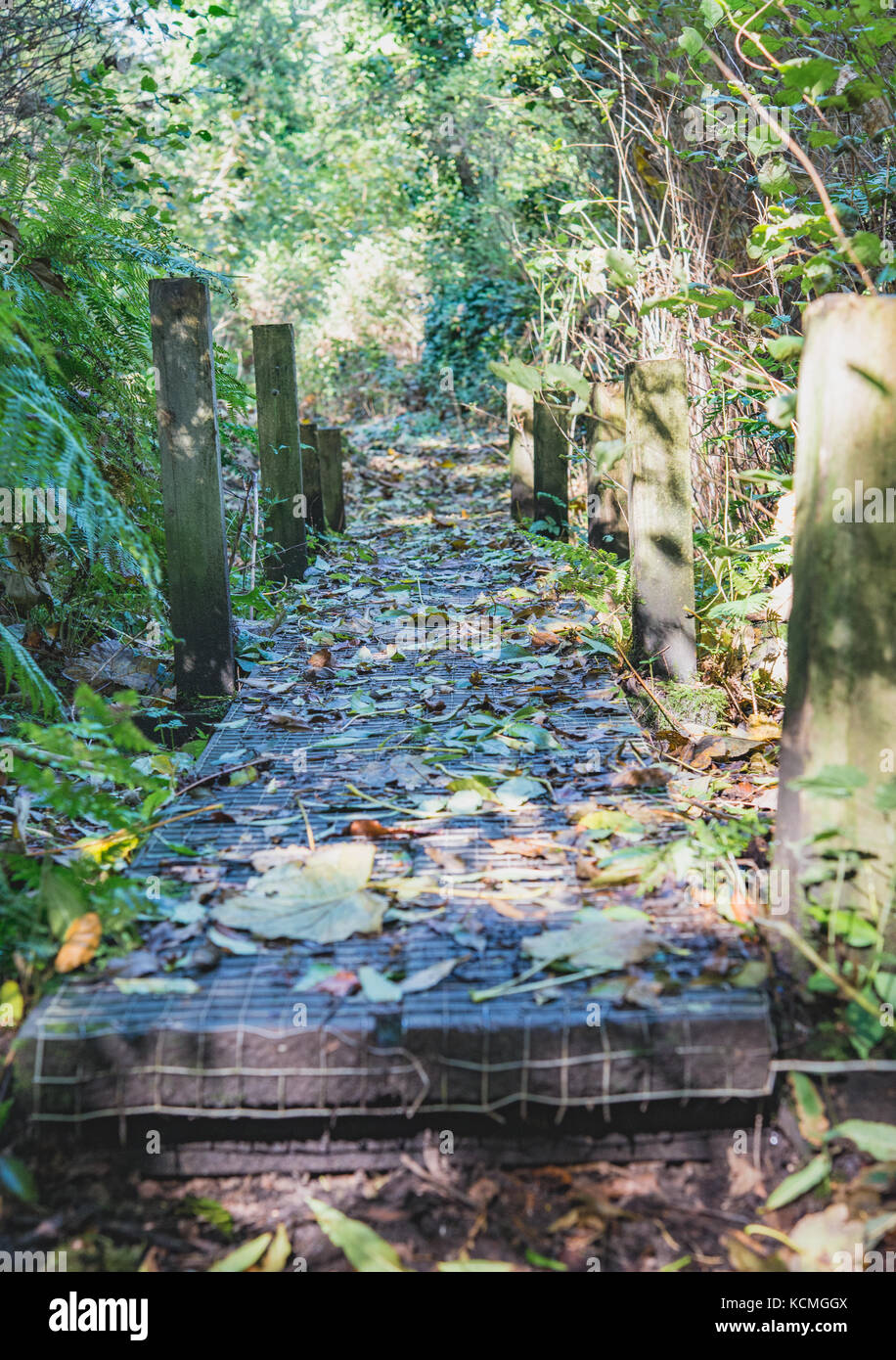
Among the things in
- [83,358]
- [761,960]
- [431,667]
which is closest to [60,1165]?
[761,960]

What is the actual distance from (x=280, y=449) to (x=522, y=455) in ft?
7.44

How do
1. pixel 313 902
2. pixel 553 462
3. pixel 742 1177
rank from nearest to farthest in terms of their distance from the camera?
1. pixel 742 1177
2. pixel 313 902
3. pixel 553 462

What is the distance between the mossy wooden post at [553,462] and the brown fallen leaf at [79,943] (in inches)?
194

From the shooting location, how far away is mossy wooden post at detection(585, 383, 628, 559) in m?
4.71

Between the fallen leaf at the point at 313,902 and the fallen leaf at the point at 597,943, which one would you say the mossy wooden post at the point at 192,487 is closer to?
the fallen leaf at the point at 313,902

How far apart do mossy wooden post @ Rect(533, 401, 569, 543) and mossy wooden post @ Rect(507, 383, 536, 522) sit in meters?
0.42

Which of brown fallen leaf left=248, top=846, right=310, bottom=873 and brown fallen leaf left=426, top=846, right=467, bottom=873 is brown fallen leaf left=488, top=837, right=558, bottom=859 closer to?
brown fallen leaf left=426, top=846, right=467, bottom=873

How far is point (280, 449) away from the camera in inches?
218

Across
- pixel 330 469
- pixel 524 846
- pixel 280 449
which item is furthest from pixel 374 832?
pixel 330 469

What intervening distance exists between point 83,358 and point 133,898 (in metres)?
2.58

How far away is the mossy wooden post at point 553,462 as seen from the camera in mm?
6550

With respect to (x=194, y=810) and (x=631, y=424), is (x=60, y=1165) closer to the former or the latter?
(x=194, y=810)

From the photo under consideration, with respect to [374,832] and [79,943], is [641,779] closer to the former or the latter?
[374,832]
